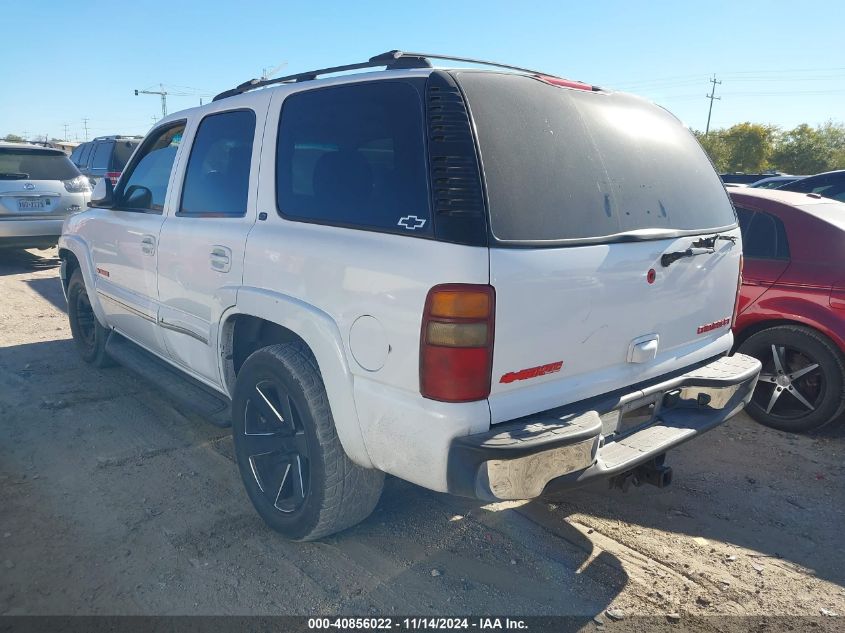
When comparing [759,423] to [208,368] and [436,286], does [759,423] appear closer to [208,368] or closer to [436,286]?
[436,286]

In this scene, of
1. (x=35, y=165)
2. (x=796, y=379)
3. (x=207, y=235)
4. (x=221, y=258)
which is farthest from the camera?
(x=35, y=165)

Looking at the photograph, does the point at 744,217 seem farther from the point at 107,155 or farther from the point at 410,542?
the point at 107,155

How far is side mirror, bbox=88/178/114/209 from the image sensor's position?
440 cm

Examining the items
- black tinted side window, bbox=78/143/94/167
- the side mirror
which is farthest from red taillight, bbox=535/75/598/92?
black tinted side window, bbox=78/143/94/167

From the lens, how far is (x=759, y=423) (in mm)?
4559

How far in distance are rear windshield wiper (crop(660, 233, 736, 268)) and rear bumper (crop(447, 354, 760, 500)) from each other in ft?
1.78

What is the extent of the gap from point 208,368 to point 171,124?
5.37ft

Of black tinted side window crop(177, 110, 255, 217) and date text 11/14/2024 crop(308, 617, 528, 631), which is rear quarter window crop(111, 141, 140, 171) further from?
date text 11/14/2024 crop(308, 617, 528, 631)

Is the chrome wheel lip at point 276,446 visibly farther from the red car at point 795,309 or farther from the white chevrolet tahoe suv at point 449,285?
the red car at point 795,309

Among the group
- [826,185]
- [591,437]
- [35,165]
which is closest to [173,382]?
[591,437]

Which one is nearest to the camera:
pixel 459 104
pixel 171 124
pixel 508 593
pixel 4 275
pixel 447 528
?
pixel 459 104

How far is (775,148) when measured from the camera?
4903 cm

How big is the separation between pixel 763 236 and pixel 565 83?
8.21ft

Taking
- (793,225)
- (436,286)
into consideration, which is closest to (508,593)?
(436,286)
